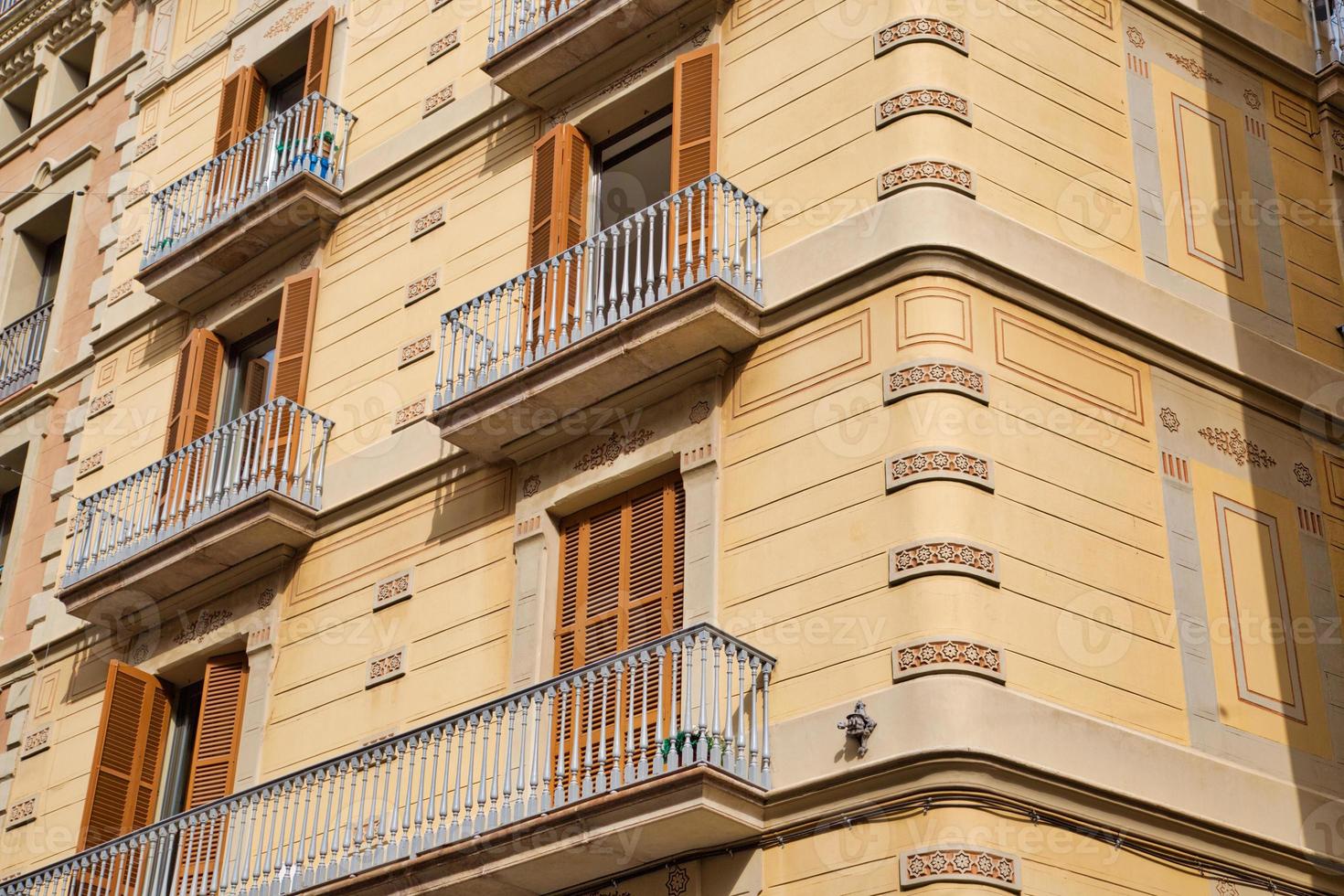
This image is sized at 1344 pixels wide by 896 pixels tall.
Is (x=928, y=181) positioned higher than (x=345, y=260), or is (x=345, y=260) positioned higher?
(x=345, y=260)

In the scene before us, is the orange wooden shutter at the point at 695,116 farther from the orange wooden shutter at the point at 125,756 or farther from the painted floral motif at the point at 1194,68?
the orange wooden shutter at the point at 125,756

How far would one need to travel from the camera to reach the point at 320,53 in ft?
65.9

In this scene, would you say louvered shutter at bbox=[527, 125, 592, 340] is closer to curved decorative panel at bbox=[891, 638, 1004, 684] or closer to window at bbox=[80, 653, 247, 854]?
window at bbox=[80, 653, 247, 854]

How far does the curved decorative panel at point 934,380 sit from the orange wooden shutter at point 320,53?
894 cm

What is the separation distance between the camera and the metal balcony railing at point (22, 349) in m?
22.5

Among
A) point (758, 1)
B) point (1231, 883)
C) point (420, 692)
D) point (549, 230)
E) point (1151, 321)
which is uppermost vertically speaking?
point (758, 1)

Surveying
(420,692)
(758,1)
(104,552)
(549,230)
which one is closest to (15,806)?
(104,552)

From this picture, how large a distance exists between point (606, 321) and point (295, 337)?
4635 millimetres

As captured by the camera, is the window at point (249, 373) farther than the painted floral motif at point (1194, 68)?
Yes

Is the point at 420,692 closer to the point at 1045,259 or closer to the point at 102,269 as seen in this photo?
the point at 1045,259

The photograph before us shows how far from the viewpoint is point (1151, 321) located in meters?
14.5

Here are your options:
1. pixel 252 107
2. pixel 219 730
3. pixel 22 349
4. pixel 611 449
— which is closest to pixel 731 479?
pixel 611 449

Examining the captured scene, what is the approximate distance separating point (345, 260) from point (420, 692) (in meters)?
5.00

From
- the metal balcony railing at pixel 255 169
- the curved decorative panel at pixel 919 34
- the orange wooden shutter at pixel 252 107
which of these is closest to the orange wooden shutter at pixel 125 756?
the metal balcony railing at pixel 255 169
